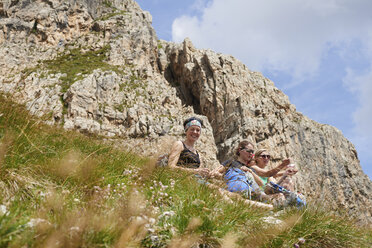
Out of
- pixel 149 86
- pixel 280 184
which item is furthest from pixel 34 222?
pixel 149 86

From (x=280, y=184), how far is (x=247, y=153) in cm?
106

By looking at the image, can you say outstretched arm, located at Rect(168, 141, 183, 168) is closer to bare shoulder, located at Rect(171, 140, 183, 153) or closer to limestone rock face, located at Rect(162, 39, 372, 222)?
bare shoulder, located at Rect(171, 140, 183, 153)

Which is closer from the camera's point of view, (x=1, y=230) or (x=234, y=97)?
(x=1, y=230)

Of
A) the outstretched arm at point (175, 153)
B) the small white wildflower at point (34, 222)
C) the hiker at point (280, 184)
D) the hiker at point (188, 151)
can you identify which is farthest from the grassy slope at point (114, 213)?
the hiker at point (188, 151)

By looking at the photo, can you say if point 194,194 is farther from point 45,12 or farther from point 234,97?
point 45,12

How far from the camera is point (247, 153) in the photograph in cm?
648

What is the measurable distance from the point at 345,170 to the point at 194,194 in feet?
261

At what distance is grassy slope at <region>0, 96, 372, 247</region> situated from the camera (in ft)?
6.49

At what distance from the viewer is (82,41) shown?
6988cm

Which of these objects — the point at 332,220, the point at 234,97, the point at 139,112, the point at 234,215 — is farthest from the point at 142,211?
the point at 234,97

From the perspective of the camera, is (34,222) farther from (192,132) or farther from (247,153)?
(247,153)

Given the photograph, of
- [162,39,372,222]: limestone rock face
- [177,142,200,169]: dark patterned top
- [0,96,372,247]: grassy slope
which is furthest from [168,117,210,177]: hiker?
[162,39,372,222]: limestone rock face

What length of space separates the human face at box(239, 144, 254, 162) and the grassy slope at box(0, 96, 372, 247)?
2.33 m

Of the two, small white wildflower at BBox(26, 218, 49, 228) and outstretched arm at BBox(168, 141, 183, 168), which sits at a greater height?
outstretched arm at BBox(168, 141, 183, 168)
